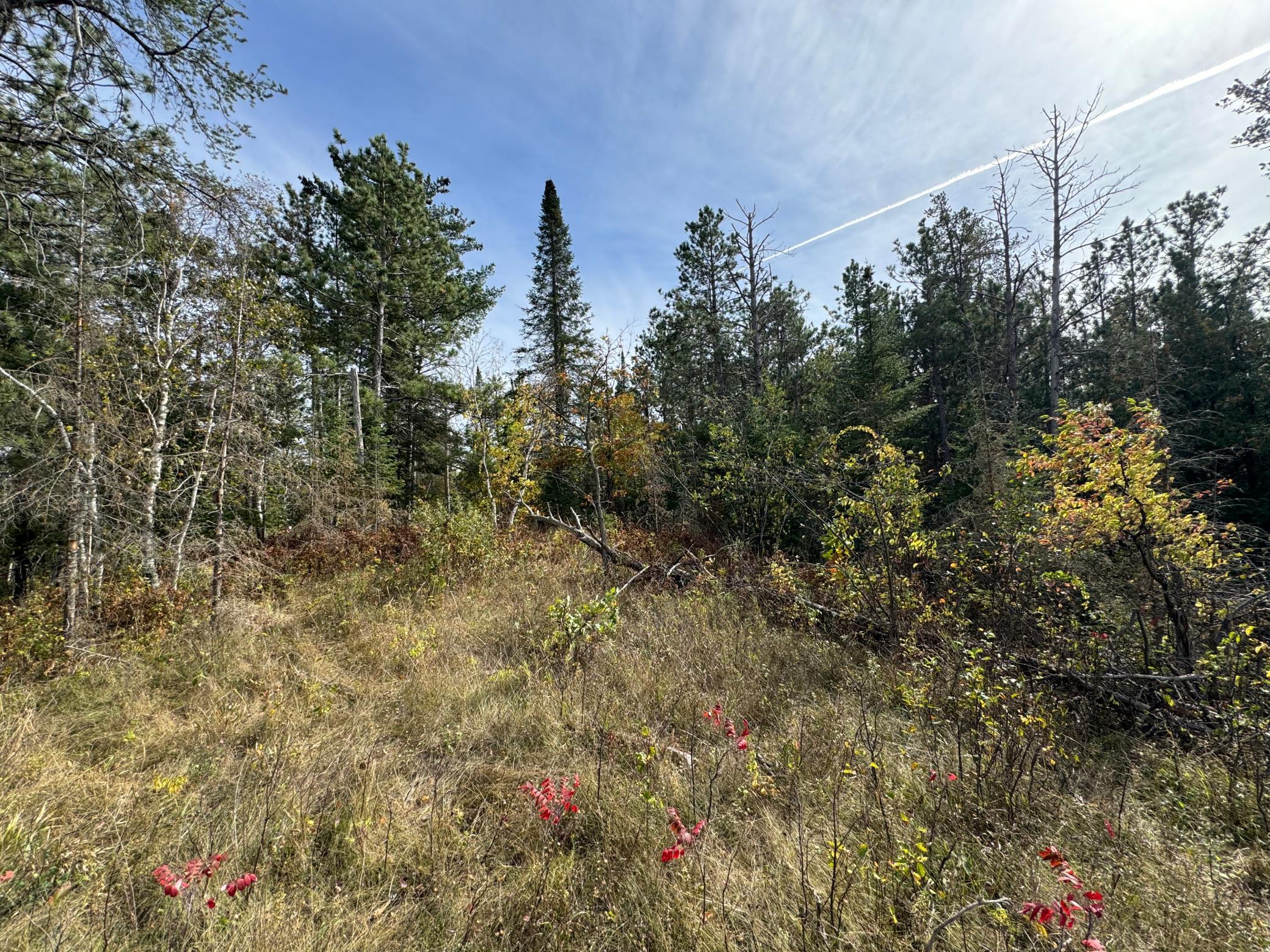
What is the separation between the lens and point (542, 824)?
252 centimetres

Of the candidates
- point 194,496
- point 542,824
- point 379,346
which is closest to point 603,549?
point 194,496

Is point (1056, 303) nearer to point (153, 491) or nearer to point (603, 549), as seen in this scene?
point (603, 549)

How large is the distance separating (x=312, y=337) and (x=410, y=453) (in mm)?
5495

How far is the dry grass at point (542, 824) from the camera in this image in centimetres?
188

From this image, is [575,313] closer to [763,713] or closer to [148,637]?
[148,637]

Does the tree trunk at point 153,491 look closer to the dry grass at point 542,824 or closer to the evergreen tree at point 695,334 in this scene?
the dry grass at point 542,824

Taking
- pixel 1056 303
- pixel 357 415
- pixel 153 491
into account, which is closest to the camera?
pixel 153 491

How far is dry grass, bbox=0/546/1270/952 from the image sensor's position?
1879 mm

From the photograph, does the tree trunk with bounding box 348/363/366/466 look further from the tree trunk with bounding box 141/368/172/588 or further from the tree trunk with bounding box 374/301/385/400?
the tree trunk with bounding box 141/368/172/588

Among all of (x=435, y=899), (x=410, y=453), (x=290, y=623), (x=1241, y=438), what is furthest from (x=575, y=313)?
(x=1241, y=438)

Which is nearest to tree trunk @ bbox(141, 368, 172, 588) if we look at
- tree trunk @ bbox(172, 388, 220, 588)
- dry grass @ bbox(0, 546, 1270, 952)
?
tree trunk @ bbox(172, 388, 220, 588)

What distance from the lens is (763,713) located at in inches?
143

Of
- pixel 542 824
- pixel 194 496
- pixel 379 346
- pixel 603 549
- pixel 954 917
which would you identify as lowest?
pixel 542 824

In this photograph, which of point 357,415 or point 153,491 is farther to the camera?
point 357,415
